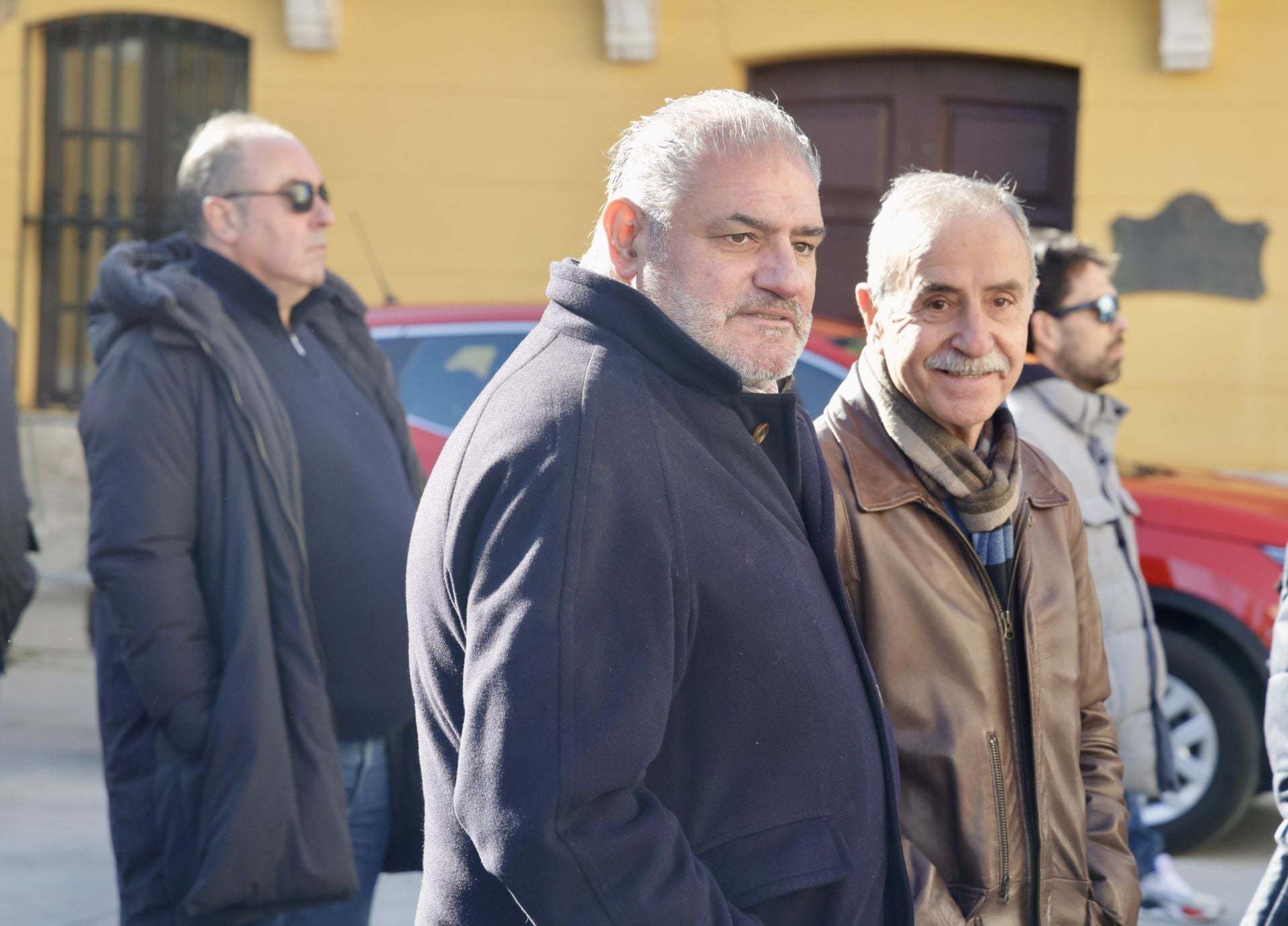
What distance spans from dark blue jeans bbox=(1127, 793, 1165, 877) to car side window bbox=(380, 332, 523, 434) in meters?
2.92

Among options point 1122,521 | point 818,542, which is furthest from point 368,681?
point 1122,521

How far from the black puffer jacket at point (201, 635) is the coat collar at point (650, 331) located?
1.36 metres

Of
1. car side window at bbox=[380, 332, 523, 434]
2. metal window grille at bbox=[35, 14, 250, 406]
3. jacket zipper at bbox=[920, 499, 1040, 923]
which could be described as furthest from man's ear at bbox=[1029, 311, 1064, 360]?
metal window grille at bbox=[35, 14, 250, 406]

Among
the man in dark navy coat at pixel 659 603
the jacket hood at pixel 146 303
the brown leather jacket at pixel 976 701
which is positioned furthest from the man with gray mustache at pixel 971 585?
the jacket hood at pixel 146 303

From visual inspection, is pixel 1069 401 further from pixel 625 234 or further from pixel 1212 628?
pixel 625 234

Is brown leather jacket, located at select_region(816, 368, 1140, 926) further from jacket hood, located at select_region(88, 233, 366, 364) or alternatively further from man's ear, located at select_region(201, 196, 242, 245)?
man's ear, located at select_region(201, 196, 242, 245)

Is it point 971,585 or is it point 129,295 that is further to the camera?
point 129,295

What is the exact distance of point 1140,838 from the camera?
4.57m

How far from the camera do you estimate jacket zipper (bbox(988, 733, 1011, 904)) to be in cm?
234

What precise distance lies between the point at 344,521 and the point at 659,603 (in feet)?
5.56

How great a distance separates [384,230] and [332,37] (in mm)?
1145

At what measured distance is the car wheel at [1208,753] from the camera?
5.65m

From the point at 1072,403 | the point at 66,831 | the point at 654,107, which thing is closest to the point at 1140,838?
the point at 1072,403

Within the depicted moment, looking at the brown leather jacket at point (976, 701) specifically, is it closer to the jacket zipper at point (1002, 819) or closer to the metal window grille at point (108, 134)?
the jacket zipper at point (1002, 819)
